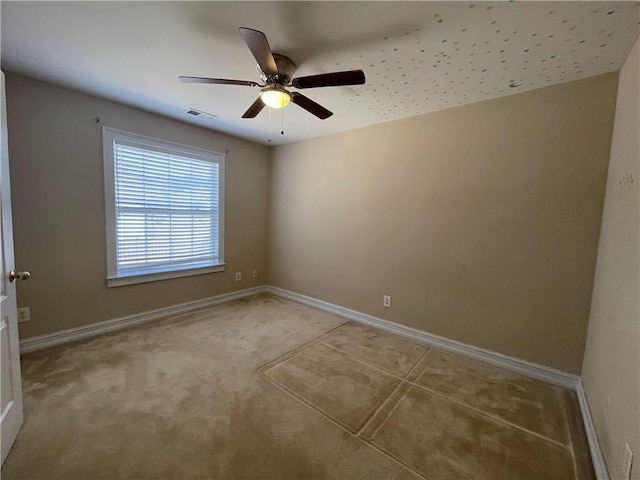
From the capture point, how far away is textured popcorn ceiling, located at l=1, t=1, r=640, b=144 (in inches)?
54.4

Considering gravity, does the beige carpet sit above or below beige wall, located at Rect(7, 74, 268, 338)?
below

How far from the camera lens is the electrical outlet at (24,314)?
7.58 ft

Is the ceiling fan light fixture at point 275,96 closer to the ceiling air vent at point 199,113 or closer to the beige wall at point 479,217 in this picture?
the ceiling air vent at point 199,113

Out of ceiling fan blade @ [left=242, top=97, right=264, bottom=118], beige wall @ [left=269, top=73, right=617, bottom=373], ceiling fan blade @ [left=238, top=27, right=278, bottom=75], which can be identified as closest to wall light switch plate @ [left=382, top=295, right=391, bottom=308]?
beige wall @ [left=269, top=73, right=617, bottom=373]

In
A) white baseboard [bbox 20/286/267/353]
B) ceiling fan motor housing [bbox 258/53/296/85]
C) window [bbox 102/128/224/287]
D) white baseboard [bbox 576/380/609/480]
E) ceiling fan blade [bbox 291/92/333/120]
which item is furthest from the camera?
window [bbox 102/128/224/287]

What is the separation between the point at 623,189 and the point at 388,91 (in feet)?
5.48

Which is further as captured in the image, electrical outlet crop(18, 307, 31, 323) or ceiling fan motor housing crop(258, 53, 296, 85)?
electrical outlet crop(18, 307, 31, 323)

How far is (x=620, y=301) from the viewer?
1416 mm

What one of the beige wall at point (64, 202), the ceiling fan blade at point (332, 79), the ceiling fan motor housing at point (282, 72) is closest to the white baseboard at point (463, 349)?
the beige wall at point (64, 202)

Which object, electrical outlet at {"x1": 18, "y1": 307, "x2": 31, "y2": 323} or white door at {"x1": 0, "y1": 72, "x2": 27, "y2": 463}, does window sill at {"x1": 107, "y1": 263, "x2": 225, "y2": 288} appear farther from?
white door at {"x1": 0, "y1": 72, "x2": 27, "y2": 463}

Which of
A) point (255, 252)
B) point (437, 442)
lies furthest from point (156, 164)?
point (437, 442)

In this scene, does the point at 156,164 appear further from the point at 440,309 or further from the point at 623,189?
the point at 623,189

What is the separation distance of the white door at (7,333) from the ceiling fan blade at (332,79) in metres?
1.61

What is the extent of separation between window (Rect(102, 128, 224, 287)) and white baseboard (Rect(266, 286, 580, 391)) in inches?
67.9
